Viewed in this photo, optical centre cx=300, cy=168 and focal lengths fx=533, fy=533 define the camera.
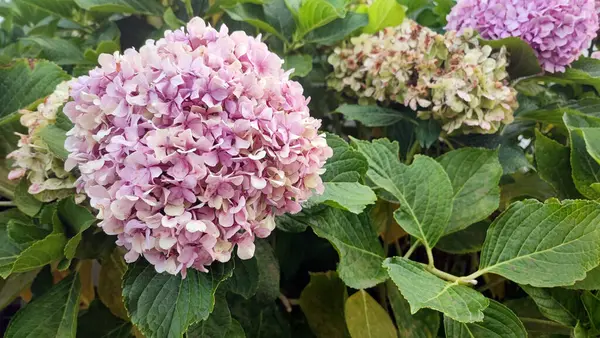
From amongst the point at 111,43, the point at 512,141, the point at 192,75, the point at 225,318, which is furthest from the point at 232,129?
the point at 512,141

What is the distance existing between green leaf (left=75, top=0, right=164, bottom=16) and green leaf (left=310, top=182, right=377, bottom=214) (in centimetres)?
38

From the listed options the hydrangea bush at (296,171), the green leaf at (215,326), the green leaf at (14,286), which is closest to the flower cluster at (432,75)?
the hydrangea bush at (296,171)

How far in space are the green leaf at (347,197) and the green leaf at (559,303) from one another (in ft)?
0.65

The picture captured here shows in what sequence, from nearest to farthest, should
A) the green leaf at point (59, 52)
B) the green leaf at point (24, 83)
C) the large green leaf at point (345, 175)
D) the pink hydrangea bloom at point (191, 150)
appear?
the pink hydrangea bloom at point (191, 150), the large green leaf at point (345, 175), the green leaf at point (24, 83), the green leaf at point (59, 52)

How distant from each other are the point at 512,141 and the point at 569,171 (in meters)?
0.10

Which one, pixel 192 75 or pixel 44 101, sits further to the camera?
pixel 44 101

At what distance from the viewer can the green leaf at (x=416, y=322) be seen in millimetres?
560

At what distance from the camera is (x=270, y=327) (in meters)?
0.68

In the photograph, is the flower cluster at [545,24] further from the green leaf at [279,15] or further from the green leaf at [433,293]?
the green leaf at [433,293]

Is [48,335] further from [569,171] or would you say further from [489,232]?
[569,171]

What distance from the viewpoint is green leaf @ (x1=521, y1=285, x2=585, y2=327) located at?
55 centimetres

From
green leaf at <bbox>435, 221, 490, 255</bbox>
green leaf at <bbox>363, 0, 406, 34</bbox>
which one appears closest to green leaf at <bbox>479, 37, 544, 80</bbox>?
green leaf at <bbox>363, 0, 406, 34</bbox>

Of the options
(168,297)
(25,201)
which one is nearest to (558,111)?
(168,297)

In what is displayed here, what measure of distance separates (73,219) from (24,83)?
8.4 inches
